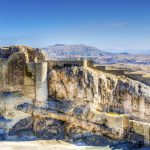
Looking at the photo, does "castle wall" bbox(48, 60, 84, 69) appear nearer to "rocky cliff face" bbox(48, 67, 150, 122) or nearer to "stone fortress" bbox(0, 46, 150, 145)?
"stone fortress" bbox(0, 46, 150, 145)

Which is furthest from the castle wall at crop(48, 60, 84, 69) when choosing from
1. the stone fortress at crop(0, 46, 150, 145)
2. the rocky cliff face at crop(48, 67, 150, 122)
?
the rocky cliff face at crop(48, 67, 150, 122)

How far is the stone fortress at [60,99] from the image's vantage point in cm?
5547

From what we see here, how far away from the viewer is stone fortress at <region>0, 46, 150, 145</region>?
182ft

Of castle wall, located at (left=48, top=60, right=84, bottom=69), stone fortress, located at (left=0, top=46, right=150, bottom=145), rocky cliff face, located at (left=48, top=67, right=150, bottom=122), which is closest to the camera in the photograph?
stone fortress, located at (left=0, top=46, right=150, bottom=145)

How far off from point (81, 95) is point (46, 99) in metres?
5.34

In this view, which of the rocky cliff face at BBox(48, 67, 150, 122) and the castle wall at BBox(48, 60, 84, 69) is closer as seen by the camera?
the rocky cliff face at BBox(48, 67, 150, 122)

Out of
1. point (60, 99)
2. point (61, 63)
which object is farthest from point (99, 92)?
point (61, 63)

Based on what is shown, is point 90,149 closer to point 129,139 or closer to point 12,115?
point 129,139

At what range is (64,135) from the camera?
55.2 metres

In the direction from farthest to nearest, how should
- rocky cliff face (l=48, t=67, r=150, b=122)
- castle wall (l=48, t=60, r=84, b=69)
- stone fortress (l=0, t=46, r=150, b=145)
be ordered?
1. castle wall (l=48, t=60, r=84, b=69)
2. rocky cliff face (l=48, t=67, r=150, b=122)
3. stone fortress (l=0, t=46, r=150, b=145)

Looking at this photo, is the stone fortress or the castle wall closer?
the stone fortress

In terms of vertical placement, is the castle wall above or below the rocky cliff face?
above

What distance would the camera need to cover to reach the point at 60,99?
186 ft

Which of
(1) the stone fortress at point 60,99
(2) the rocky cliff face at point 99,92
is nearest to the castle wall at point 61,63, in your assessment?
(1) the stone fortress at point 60,99
